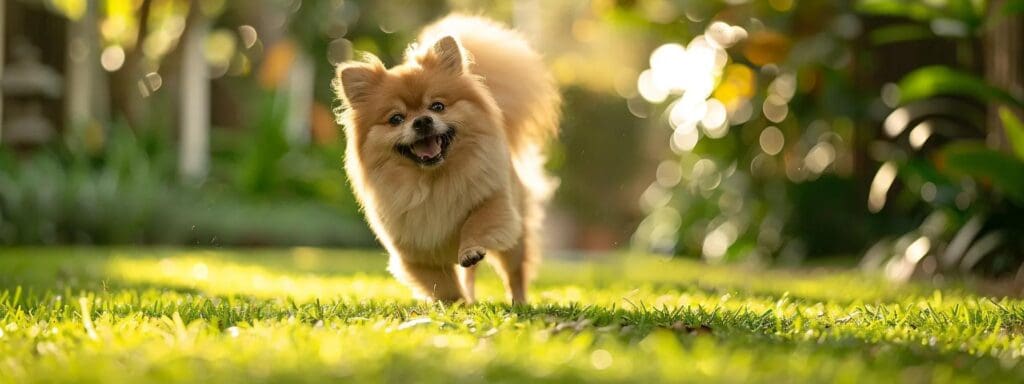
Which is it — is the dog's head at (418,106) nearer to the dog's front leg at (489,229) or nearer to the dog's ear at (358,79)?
the dog's ear at (358,79)

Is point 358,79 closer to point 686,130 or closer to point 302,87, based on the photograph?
point 686,130

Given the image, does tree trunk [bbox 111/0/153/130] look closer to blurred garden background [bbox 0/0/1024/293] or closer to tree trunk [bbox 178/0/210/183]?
blurred garden background [bbox 0/0/1024/293]

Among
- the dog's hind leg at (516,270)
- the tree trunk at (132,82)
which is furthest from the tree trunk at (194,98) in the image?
the dog's hind leg at (516,270)

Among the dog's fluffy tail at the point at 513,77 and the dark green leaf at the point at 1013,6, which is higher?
the dark green leaf at the point at 1013,6

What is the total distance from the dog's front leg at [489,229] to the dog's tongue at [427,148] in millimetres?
242

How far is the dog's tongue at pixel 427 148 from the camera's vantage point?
12.5 feet

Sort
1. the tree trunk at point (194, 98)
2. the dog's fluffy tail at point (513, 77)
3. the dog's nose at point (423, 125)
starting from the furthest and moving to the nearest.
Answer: the tree trunk at point (194, 98), the dog's fluffy tail at point (513, 77), the dog's nose at point (423, 125)

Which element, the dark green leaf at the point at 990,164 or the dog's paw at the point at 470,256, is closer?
the dog's paw at the point at 470,256

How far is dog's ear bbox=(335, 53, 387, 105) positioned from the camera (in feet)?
12.9

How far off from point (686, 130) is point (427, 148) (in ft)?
17.7

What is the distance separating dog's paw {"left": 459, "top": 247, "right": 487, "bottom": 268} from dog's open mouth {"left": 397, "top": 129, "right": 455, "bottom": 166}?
42 cm

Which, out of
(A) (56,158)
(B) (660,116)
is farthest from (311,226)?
(B) (660,116)

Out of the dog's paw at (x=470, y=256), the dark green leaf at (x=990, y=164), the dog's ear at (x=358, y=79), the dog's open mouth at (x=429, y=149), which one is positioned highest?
the dog's ear at (x=358, y=79)

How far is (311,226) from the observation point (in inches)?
425
